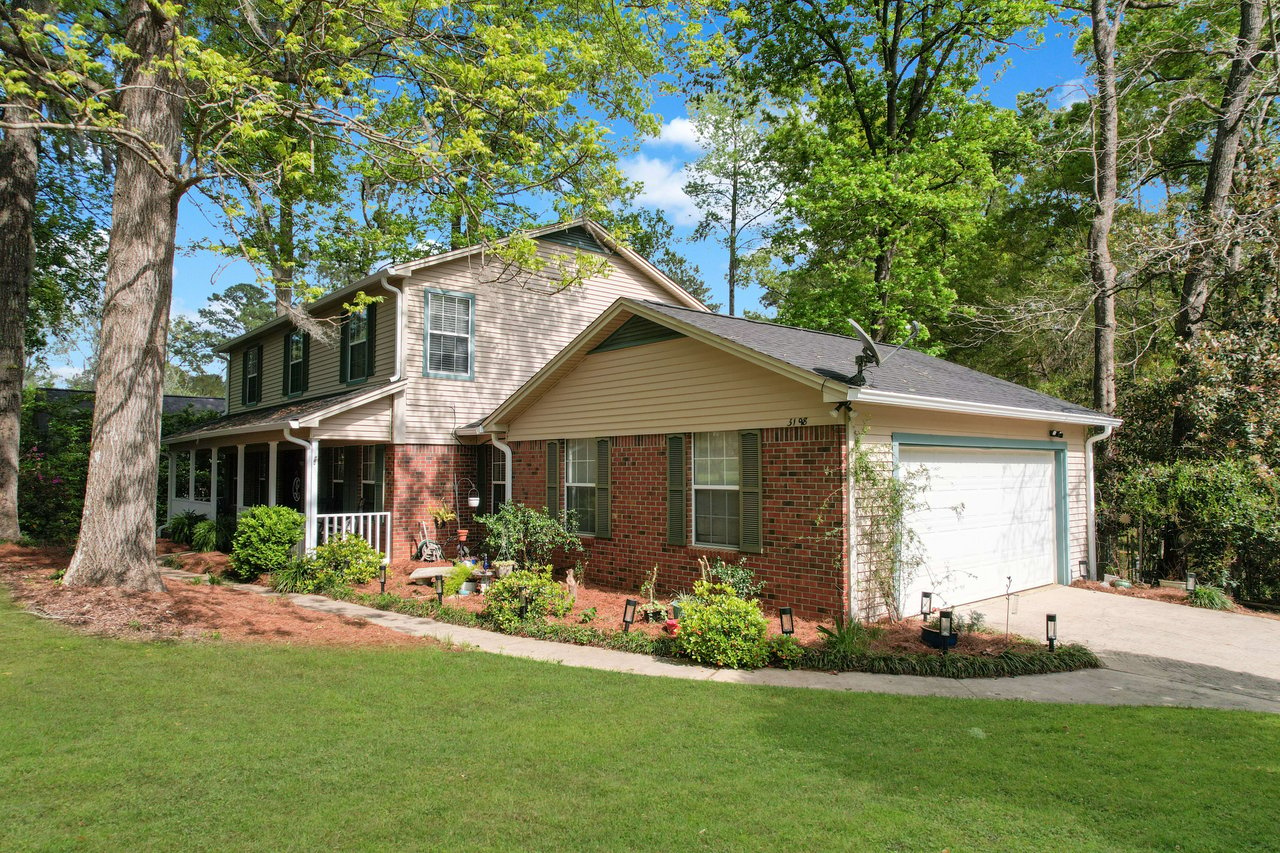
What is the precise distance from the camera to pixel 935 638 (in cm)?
760

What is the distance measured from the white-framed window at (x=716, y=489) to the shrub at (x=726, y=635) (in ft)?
7.12

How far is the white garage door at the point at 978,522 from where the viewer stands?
9.55 meters

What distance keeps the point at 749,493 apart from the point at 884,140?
48.0 feet

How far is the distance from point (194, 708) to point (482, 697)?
86.7 inches

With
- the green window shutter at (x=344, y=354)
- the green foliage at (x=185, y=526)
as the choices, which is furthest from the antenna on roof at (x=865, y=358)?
the green foliage at (x=185, y=526)

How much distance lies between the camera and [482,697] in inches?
243

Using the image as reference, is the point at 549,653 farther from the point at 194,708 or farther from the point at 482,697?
the point at 194,708

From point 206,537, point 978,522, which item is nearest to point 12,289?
point 206,537

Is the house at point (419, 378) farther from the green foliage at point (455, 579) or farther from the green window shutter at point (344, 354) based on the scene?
the green foliage at point (455, 579)

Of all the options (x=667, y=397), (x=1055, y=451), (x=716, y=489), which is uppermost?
(x=667, y=397)

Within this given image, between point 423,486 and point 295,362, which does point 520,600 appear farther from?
point 295,362

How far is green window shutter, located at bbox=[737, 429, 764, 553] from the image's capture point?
9453 millimetres

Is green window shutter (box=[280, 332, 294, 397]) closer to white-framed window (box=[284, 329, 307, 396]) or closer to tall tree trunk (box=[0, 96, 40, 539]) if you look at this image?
white-framed window (box=[284, 329, 307, 396])

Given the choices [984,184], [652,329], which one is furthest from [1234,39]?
[652,329]
